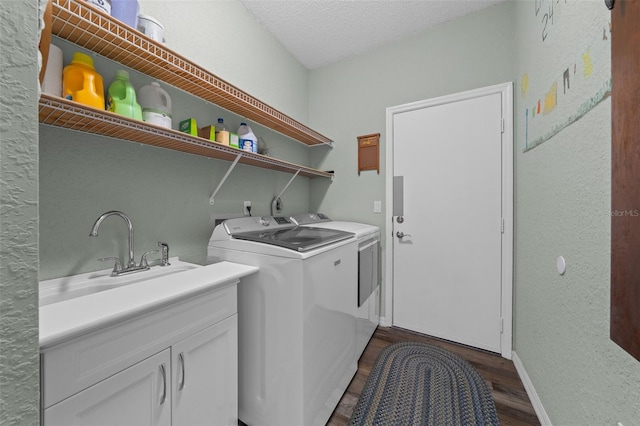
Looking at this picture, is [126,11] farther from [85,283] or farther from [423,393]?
[423,393]

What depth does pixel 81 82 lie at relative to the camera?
1.00 m

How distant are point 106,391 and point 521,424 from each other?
6.49 ft

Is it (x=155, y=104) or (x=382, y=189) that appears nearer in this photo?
(x=155, y=104)

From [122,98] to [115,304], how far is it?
94 cm

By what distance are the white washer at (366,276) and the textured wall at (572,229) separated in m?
1.06

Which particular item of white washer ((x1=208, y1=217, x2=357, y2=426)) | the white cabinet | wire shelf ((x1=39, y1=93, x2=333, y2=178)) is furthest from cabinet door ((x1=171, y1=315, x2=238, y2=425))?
wire shelf ((x1=39, y1=93, x2=333, y2=178))

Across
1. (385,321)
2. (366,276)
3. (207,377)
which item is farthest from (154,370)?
(385,321)

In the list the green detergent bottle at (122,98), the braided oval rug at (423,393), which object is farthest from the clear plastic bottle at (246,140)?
the braided oval rug at (423,393)

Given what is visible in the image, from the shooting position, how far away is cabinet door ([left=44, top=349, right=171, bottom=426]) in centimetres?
68

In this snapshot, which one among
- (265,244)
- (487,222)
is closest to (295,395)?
(265,244)

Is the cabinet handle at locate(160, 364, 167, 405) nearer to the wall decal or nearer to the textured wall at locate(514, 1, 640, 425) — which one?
the textured wall at locate(514, 1, 640, 425)

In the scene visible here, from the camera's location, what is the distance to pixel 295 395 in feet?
3.85

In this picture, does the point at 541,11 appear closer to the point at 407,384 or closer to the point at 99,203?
the point at 407,384

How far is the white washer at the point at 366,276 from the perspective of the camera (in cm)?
184
